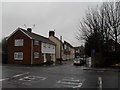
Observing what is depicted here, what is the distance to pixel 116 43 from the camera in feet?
108

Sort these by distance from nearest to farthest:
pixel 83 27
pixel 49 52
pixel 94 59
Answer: pixel 94 59 → pixel 83 27 → pixel 49 52

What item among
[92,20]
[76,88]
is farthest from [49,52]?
[76,88]

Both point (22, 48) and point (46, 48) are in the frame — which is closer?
point (22, 48)

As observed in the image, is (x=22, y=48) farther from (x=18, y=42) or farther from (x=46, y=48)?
(x=46, y=48)

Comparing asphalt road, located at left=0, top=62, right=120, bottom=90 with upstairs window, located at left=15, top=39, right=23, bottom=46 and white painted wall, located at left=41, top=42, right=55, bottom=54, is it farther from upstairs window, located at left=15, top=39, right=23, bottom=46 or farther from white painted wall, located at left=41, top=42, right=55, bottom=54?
white painted wall, located at left=41, top=42, right=55, bottom=54

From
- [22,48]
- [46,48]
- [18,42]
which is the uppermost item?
[18,42]

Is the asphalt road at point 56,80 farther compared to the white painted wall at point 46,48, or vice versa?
the white painted wall at point 46,48

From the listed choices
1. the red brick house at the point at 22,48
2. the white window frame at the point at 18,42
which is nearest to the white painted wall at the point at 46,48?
the red brick house at the point at 22,48

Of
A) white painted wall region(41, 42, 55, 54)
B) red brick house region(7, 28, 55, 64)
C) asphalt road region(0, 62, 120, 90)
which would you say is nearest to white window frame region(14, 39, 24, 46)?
red brick house region(7, 28, 55, 64)

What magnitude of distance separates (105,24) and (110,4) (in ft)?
12.4

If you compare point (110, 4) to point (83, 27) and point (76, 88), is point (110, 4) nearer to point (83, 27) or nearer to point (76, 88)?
point (83, 27)

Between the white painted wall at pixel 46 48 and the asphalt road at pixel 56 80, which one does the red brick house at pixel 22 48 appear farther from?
the asphalt road at pixel 56 80

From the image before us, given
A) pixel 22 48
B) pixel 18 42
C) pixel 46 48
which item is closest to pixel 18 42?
pixel 18 42

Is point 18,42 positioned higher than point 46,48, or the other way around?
point 18,42
